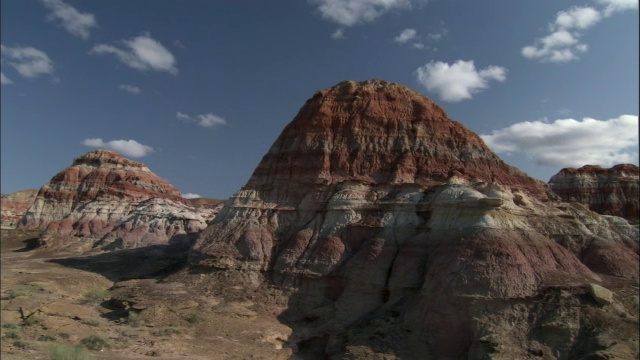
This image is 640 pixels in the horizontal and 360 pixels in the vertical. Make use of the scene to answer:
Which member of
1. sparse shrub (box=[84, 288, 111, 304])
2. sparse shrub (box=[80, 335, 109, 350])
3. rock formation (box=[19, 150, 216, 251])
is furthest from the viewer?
rock formation (box=[19, 150, 216, 251])

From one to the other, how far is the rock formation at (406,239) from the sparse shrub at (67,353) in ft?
35.5

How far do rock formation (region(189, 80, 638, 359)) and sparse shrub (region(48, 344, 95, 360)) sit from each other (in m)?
10.8

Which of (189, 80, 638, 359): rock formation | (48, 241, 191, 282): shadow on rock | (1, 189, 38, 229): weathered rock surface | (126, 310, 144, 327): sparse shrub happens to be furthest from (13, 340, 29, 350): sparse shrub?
(1, 189, 38, 229): weathered rock surface

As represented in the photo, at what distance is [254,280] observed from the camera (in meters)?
32.1

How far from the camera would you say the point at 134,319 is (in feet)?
84.4

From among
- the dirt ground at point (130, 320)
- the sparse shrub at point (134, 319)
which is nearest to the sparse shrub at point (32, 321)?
the dirt ground at point (130, 320)

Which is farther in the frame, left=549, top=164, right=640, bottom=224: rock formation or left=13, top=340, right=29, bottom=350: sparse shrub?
left=549, top=164, right=640, bottom=224: rock formation

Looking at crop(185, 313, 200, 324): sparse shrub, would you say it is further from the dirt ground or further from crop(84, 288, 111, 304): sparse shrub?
crop(84, 288, 111, 304): sparse shrub

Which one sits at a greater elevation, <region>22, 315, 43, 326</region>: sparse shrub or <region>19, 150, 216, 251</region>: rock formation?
<region>19, 150, 216, 251</region>: rock formation

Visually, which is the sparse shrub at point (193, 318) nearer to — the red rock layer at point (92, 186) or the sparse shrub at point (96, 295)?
the sparse shrub at point (96, 295)

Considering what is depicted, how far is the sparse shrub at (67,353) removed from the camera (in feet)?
61.5

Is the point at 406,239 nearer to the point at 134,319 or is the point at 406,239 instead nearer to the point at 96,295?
the point at 134,319

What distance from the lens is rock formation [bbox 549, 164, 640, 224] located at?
70125mm

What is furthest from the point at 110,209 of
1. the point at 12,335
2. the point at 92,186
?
the point at 12,335
